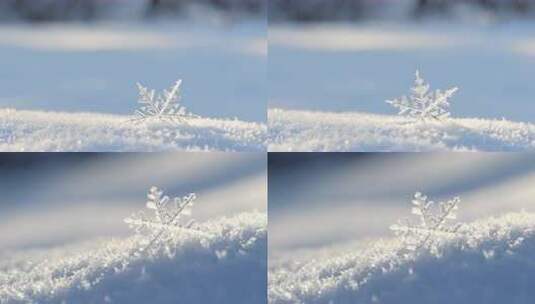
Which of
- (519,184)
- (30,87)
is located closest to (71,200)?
(30,87)

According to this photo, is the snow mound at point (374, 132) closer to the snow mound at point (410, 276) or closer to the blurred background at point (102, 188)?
the blurred background at point (102, 188)

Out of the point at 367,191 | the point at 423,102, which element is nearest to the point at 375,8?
the point at 423,102

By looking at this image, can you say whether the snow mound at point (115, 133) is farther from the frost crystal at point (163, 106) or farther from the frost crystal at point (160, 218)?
the frost crystal at point (160, 218)

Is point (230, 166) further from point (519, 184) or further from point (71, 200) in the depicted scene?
point (519, 184)

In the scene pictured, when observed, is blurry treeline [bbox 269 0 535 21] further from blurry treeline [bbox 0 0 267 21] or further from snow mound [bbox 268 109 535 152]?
snow mound [bbox 268 109 535 152]

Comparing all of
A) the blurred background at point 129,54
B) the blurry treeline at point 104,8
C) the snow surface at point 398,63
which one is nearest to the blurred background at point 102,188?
the blurred background at point 129,54

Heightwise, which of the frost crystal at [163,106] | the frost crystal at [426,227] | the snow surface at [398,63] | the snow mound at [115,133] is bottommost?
the frost crystal at [426,227]

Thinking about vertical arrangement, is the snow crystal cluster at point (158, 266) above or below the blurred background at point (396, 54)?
below
